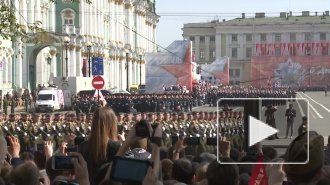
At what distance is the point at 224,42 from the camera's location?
478 feet

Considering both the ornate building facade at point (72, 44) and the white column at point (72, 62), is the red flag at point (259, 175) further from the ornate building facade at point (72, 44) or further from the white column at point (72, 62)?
the white column at point (72, 62)

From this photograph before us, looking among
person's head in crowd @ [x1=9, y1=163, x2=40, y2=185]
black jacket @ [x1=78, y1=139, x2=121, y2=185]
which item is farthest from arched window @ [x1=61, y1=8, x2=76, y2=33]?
person's head in crowd @ [x1=9, y1=163, x2=40, y2=185]

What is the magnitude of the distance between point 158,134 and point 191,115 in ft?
51.1

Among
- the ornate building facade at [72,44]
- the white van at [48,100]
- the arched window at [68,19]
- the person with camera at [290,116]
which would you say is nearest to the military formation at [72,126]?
the person with camera at [290,116]

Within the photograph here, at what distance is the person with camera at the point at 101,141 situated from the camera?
5879 millimetres

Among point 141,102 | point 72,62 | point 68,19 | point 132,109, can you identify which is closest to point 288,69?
point 68,19

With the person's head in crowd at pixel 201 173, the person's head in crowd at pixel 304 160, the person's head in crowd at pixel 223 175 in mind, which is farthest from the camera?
the person's head in crowd at pixel 201 173

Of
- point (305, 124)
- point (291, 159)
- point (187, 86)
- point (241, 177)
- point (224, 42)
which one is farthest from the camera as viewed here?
point (224, 42)

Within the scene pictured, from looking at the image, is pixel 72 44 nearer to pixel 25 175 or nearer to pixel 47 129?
pixel 47 129

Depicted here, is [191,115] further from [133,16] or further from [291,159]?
[133,16]

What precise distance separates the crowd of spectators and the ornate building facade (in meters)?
37.6

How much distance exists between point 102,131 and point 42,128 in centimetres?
1345

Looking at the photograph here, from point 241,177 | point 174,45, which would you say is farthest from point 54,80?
point 241,177

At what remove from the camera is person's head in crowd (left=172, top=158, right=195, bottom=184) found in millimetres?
6461
